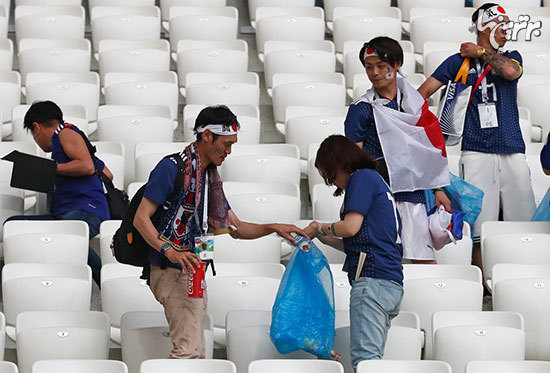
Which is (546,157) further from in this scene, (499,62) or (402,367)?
(402,367)

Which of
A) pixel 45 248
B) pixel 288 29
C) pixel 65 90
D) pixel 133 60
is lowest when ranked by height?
pixel 45 248

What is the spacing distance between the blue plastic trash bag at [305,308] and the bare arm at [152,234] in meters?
0.44

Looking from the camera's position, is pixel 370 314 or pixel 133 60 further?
pixel 133 60

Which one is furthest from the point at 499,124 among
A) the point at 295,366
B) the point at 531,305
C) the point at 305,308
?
the point at 295,366

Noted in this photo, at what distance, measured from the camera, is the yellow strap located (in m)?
6.43

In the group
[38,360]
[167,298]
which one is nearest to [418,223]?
[167,298]

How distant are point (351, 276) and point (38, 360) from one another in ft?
4.11

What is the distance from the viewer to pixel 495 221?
649 cm

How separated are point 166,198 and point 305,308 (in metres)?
0.71

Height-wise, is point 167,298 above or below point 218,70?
below

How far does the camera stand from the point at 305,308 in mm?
5242

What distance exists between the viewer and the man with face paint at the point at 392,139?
229 inches

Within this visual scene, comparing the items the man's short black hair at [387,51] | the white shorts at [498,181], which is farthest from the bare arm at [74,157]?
the white shorts at [498,181]

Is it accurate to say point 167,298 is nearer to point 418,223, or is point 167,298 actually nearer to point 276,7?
point 418,223
